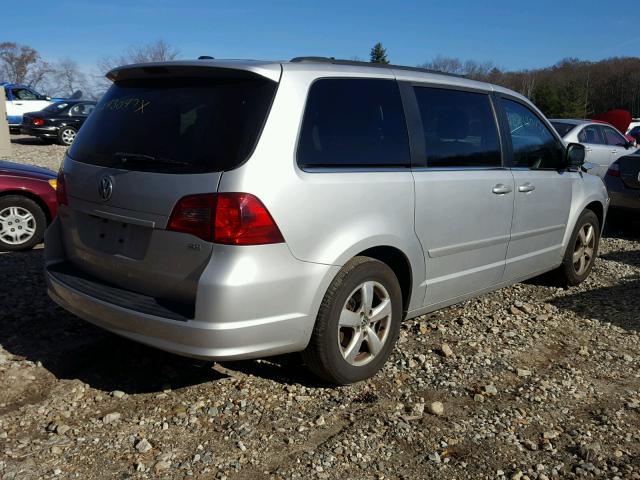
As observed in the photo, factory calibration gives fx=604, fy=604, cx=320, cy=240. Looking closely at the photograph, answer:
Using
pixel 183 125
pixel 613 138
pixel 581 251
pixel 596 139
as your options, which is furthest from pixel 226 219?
pixel 613 138

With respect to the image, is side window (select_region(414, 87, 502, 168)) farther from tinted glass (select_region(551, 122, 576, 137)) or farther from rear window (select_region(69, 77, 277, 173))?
tinted glass (select_region(551, 122, 576, 137))

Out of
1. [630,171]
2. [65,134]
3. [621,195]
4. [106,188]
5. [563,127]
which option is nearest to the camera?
[106,188]

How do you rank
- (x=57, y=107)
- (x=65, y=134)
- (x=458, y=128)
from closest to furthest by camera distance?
1. (x=458, y=128)
2. (x=65, y=134)
3. (x=57, y=107)

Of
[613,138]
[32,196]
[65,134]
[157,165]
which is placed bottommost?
[32,196]

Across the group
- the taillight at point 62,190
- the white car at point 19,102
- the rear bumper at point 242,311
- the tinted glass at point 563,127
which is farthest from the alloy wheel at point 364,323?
the white car at point 19,102

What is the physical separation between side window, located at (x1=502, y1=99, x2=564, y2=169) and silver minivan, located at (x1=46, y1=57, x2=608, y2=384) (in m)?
0.65

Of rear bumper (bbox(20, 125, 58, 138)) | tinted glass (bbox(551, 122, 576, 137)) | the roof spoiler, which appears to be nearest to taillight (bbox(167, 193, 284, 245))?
the roof spoiler

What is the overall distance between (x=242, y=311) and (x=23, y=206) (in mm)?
4718

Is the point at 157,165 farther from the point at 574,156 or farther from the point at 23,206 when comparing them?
the point at 23,206

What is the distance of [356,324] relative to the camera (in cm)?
344

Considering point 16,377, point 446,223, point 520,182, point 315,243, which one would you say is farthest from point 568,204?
point 16,377

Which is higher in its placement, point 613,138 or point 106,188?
point 613,138

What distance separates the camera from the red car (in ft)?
21.3

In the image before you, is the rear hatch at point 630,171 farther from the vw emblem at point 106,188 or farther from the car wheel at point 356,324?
the vw emblem at point 106,188
